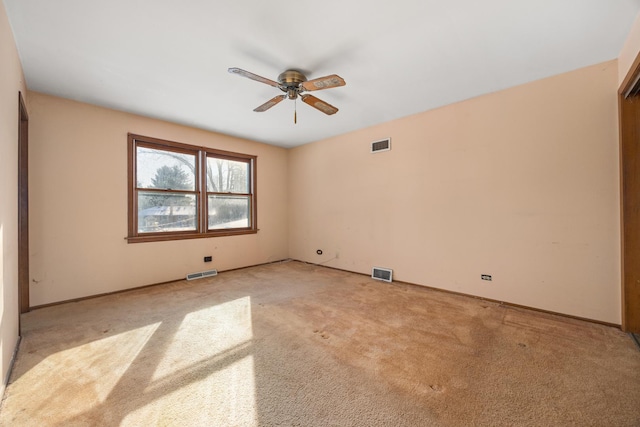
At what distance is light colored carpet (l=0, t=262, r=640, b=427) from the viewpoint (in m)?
1.41

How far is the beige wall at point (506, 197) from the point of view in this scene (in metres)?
2.49

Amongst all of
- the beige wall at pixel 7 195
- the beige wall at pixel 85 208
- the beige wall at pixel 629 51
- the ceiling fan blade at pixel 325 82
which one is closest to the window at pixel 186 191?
the beige wall at pixel 85 208

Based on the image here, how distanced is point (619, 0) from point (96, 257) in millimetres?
5669

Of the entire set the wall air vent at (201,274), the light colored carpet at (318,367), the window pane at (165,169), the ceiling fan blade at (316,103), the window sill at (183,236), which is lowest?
the light colored carpet at (318,367)

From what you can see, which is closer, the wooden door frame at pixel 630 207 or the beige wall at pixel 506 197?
the wooden door frame at pixel 630 207

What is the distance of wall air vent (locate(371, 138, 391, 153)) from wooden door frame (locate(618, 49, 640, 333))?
2388 mm

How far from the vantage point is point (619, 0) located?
174 centimetres

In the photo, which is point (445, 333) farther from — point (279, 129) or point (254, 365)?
point (279, 129)

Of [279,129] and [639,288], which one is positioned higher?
[279,129]

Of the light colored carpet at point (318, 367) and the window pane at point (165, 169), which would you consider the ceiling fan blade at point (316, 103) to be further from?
the window pane at point (165, 169)

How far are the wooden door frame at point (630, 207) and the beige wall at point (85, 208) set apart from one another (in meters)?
5.27

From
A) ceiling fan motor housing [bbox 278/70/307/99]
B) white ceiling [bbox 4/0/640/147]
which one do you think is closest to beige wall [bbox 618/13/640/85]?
white ceiling [bbox 4/0/640/147]

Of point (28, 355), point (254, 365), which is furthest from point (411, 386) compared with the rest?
point (28, 355)

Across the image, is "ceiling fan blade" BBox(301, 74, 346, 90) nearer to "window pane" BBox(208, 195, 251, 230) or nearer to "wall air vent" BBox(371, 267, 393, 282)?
"wall air vent" BBox(371, 267, 393, 282)
